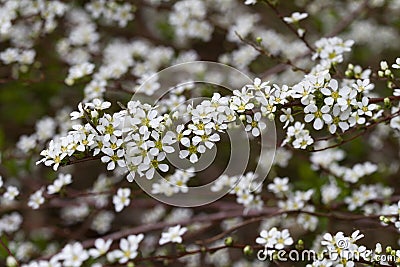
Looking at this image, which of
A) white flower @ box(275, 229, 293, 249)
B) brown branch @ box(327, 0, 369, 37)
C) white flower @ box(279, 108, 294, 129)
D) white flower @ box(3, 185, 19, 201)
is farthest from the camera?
brown branch @ box(327, 0, 369, 37)

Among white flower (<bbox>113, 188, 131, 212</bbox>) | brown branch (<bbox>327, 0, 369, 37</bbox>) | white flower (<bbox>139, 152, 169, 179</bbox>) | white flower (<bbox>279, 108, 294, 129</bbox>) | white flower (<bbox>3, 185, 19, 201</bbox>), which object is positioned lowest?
white flower (<bbox>113, 188, 131, 212</bbox>)

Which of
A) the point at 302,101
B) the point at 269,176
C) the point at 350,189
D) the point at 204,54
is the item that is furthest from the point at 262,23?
the point at 302,101

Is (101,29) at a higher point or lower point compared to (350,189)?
higher

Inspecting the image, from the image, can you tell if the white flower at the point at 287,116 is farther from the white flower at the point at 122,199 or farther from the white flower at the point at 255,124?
the white flower at the point at 122,199

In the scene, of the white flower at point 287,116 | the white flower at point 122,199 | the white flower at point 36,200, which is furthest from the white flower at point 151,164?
the white flower at point 36,200

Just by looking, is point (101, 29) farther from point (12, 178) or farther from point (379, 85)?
point (379, 85)

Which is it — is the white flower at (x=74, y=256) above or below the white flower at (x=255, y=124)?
below

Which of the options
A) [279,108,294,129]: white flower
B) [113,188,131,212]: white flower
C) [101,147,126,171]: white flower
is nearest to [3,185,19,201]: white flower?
[113,188,131,212]: white flower

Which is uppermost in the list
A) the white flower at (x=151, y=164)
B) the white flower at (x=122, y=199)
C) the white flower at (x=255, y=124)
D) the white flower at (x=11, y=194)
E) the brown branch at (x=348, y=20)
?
the brown branch at (x=348, y=20)

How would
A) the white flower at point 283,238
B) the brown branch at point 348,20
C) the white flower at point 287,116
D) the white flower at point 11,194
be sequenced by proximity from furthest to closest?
1. the brown branch at point 348,20
2. the white flower at point 11,194
3. the white flower at point 283,238
4. the white flower at point 287,116

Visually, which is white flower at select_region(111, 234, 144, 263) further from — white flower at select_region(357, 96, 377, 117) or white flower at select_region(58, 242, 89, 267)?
white flower at select_region(357, 96, 377, 117)

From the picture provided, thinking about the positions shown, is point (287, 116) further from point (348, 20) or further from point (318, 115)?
point (348, 20)
